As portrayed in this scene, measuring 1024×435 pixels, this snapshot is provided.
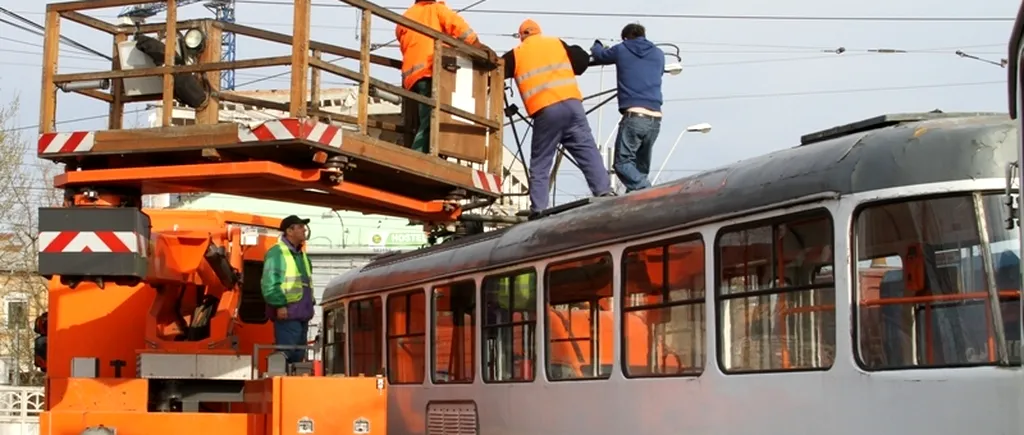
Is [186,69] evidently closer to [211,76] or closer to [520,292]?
[211,76]

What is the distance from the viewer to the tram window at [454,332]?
34.7 ft

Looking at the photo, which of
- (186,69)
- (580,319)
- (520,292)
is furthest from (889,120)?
(186,69)

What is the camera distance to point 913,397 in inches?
254

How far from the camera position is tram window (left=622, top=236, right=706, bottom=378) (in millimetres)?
7934

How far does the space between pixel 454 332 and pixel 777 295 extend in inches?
156

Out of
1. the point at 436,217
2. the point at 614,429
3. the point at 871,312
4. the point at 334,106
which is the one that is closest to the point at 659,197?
the point at 614,429

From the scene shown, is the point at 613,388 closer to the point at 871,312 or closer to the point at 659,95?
the point at 871,312

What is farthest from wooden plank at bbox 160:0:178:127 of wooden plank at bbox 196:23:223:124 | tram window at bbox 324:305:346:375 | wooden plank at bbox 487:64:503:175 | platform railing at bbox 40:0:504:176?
tram window at bbox 324:305:346:375

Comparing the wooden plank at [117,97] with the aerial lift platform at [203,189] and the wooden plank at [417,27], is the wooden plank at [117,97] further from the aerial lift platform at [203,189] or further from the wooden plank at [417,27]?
the wooden plank at [417,27]

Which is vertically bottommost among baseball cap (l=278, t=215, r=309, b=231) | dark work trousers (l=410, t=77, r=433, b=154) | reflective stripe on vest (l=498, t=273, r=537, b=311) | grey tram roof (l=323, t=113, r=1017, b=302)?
→ reflective stripe on vest (l=498, t=273, r=537, b=311)

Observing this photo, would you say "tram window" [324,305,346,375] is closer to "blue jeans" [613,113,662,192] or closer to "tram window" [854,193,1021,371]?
"blue jeans" [613,113,662,192]

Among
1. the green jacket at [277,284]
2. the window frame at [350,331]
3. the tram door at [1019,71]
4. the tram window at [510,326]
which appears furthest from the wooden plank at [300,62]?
the tram door at [1019,71]

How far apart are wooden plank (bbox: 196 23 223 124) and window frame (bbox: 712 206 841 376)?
3.49 metres

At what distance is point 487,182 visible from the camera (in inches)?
415
